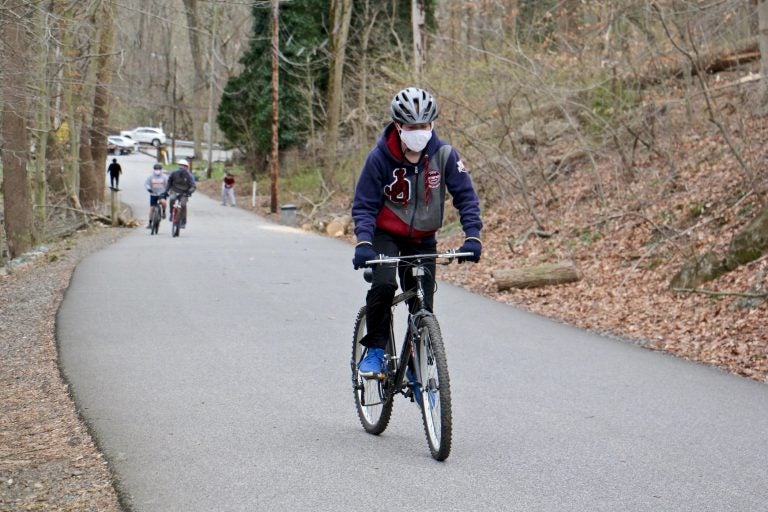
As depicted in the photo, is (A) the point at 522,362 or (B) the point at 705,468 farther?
(A) the point at 522,362

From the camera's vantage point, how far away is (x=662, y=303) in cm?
1234

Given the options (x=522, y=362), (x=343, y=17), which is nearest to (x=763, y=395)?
(x=522, y=362)

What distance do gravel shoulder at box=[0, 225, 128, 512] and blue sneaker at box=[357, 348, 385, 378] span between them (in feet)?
5.19

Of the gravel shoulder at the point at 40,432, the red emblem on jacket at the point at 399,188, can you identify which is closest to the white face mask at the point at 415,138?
the red emblem on jacket at the point at 399,188

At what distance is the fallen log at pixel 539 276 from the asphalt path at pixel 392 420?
1482 millimetres

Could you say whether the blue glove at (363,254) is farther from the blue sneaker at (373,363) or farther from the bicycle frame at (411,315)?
the blue sneaker at (373,363)

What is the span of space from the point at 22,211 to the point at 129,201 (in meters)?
24.0

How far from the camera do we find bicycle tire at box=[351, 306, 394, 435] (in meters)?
6.26

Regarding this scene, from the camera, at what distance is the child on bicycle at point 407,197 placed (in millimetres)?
5723

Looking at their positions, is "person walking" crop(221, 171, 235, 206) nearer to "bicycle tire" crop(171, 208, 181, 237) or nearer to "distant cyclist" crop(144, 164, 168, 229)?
"distant cyclist" crop(144, 164, 168, 229)

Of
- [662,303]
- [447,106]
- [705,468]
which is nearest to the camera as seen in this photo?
[705,468]

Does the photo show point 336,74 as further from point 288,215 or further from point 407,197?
point 407,197

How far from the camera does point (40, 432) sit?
682cm

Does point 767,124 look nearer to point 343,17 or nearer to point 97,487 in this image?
point 97,487
